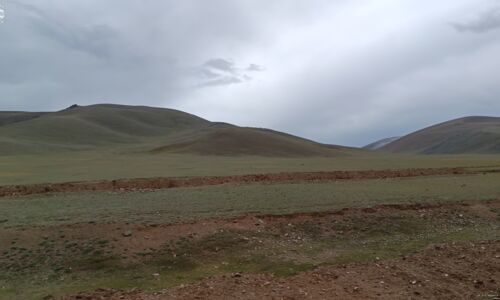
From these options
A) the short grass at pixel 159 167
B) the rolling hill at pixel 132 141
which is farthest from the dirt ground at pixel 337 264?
the rolling hill at pixel 132 141

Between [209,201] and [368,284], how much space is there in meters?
12.4

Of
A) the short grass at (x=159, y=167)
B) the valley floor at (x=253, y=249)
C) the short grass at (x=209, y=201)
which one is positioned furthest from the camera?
the short grass at (x=159, y=167)

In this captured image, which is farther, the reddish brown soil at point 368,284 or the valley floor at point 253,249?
the valley floor at point 253,249

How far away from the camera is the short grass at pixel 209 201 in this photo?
2048cm

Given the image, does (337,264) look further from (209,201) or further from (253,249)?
(209,201)

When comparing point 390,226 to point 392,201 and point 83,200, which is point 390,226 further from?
point 83,200

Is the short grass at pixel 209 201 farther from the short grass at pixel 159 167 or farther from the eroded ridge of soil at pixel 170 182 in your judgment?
the short grass at pixel 159 167

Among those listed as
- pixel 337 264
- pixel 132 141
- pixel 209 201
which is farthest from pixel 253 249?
pixel 132 141

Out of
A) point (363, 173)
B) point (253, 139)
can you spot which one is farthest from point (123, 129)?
point (363, 173)

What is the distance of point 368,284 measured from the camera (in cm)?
1326

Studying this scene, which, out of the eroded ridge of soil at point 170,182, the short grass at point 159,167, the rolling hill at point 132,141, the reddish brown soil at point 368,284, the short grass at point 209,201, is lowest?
the reddish brown soil at point 368,284

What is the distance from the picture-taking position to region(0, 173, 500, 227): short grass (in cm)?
2048

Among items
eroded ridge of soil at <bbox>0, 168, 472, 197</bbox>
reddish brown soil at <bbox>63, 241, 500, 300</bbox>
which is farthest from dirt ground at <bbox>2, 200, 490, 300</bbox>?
eroded ridge of soil at <bbox>0, 168, 472, 197</bbox>

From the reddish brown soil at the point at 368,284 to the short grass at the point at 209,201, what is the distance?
6.46m
